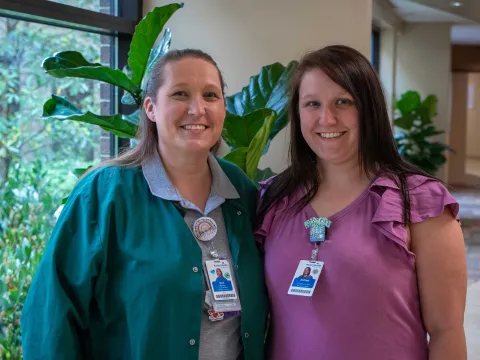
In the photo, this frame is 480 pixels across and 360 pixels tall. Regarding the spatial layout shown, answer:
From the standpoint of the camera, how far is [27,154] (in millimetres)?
3297

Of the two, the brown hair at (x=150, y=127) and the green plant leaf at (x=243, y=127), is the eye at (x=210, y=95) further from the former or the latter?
the green plant leaf at (x=243, y=127)

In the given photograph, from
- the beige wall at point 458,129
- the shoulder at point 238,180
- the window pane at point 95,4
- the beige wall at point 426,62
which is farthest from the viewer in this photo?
the beige wall at point 458,129

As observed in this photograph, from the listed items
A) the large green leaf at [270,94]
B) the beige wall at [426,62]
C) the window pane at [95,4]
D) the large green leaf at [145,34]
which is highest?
the beige wall at [426,62]

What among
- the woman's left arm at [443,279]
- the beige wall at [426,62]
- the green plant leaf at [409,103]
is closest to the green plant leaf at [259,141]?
the woman's left arm at [443,279]

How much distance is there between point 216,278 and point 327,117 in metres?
0.55

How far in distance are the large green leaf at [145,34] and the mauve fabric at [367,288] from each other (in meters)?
1.38

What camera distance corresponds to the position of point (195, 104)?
172cm

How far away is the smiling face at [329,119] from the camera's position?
175 cm

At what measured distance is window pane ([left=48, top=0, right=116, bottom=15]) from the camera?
11.3 feet

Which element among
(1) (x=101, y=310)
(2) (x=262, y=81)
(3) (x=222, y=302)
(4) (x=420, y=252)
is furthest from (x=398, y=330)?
(2) (x=262, y=81)

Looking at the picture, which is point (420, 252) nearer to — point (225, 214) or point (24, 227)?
point (225, 214)

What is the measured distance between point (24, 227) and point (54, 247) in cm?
178

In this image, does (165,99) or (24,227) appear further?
(24,227)

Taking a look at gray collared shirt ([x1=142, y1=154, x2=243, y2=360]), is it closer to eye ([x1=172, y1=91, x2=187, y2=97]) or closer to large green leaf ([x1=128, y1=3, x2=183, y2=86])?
eye ([x1=172, y1=91, x2=187, y2=97])
